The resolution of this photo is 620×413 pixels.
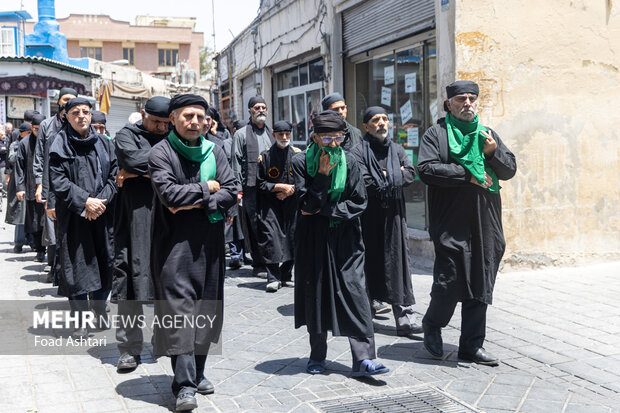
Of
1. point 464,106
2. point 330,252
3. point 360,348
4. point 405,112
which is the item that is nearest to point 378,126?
point 464,106

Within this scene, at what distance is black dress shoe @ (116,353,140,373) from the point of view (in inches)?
195

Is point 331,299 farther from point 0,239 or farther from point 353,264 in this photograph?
point 0,239

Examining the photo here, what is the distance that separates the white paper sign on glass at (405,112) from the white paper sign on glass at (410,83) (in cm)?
18

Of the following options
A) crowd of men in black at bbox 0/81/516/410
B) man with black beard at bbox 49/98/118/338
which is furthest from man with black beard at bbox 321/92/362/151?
man with black beard at bbox 49/98/118/338

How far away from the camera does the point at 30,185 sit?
9898 mm

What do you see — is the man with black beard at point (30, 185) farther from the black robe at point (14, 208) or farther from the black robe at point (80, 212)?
the black robe at point (80, 212)

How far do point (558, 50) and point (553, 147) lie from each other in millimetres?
1205

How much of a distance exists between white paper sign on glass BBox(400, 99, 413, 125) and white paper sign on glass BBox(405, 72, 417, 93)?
→ 18cm

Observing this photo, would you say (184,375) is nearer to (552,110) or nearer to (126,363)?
(126,363)

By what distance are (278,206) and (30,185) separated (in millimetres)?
3888

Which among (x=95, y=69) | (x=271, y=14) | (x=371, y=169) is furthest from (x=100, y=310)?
(x=95, y=69)

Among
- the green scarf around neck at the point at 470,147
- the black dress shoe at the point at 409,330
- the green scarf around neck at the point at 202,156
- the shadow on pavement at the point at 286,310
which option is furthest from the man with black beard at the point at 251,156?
the green scarf around neck at the point at 202,156

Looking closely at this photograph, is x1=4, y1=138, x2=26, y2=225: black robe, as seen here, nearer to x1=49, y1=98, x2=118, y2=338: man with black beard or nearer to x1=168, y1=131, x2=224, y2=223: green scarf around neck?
x1=49, y1=98, x2=118, y2=338: man with black beard

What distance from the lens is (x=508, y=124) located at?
859cm
